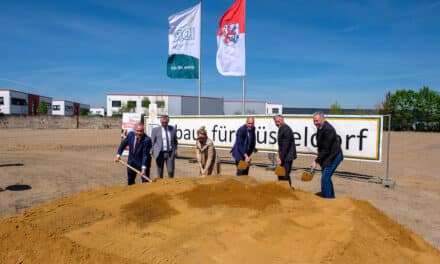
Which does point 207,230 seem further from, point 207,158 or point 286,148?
point 286,148

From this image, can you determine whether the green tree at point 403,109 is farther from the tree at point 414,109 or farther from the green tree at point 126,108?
the green tree at point 126,108

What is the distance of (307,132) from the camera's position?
9664mm

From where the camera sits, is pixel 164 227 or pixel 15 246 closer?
pixel 15 246

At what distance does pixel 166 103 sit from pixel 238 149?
2473 inches

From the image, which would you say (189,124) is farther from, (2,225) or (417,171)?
(2,225)

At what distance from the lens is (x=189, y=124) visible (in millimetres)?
12883

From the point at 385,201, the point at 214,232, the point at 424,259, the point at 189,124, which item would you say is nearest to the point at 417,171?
the point at 385,201

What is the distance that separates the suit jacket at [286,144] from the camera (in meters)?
6.43

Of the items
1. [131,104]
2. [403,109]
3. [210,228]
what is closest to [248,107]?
[131,104]

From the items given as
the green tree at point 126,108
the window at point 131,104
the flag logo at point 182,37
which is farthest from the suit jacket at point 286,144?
the window at point 131,104

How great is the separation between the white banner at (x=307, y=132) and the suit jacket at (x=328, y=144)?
3.32 metres

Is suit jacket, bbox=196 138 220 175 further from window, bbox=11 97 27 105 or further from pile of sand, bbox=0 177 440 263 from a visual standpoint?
window, bbox=11 97 27 105

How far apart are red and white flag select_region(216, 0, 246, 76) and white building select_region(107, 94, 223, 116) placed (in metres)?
54.8

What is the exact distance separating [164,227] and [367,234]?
218 centimetres
